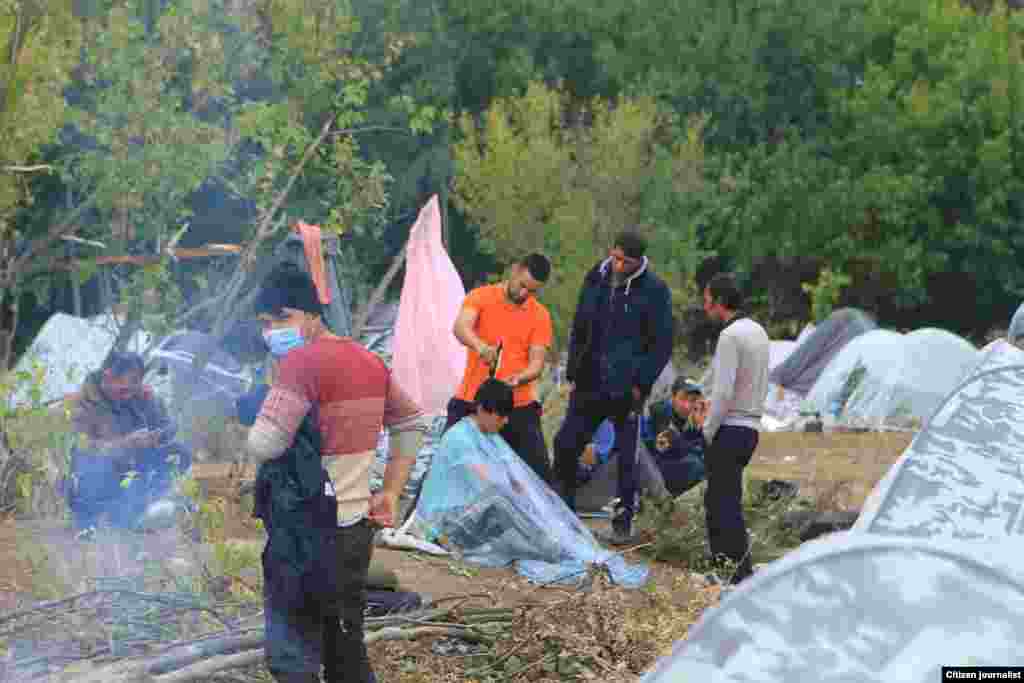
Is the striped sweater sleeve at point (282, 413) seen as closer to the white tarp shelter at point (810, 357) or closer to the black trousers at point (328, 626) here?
the black trousers at point (328, 626)

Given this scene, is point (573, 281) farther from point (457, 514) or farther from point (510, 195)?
point (457, 514)

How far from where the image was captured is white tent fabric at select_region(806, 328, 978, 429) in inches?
756

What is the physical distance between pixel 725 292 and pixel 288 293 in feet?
11.4

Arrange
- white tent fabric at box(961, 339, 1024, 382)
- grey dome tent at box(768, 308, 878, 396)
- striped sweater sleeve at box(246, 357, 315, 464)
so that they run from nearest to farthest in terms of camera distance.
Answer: white tent fabric at box(961, 339, 1024, 382) → striped sweater sleeve at box(246, 357, 315, 464) → grey dome tent at box(768, 308, 878, 396)

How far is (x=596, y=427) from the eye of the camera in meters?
9.30

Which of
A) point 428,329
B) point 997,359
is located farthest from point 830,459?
point 997,359

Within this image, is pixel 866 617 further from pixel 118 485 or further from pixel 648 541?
pixel 118 485

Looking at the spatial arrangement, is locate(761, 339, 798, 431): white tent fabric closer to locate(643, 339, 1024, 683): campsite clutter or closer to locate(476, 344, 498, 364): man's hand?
locate(476, 344, 498, 364): man's hand

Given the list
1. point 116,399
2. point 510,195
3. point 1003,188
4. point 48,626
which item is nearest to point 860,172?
point 1003,188

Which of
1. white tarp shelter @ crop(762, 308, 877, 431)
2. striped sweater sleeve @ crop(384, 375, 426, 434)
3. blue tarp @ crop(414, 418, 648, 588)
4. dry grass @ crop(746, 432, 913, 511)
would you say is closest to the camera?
striped sweater sleeve @ crop(384, 375, 426, 434)

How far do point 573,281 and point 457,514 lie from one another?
616 inches

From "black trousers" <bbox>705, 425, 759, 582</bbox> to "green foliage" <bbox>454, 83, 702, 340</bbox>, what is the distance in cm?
1641

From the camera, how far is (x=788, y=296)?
3341 centimetres

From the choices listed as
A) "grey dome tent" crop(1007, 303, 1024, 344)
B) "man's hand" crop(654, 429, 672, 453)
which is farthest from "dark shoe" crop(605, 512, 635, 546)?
"grey dome tent" crop(1007, 303, 1024, 344)
